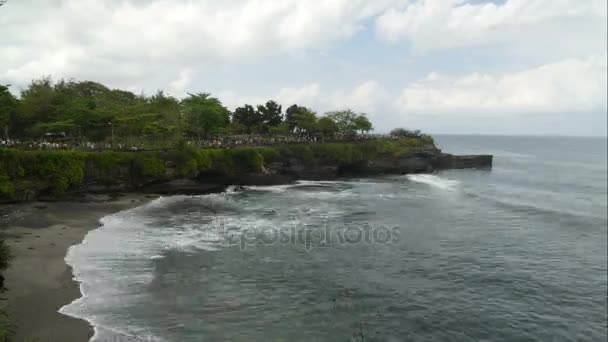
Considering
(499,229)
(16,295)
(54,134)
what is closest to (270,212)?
(499,229)

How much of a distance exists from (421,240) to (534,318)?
11.6m

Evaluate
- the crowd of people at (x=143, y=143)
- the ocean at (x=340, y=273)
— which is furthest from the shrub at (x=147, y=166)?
the ocean at (x=340, y=273)

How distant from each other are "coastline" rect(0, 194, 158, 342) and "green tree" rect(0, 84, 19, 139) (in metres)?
16.6

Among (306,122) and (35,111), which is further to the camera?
(306,122)

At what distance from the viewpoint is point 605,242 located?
30188mm

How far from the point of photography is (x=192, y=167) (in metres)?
45.7

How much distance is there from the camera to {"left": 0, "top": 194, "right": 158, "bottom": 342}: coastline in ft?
45.0

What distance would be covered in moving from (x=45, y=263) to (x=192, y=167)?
87.0ft

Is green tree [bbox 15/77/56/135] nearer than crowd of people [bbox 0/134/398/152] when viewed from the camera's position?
No

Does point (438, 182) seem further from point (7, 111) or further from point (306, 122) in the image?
point (7, 111)

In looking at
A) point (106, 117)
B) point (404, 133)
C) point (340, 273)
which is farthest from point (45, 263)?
point (404, 133)

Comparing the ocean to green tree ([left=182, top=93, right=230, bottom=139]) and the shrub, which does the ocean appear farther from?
green tree ([left=182, top=93, right=230, bottom=139])

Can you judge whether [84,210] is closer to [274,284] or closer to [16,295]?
[16,295]

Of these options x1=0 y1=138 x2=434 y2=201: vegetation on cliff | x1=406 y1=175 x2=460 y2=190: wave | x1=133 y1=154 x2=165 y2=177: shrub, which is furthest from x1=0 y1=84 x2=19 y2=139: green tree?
x1=406 y1=175 x2=460 y2=190: wave
